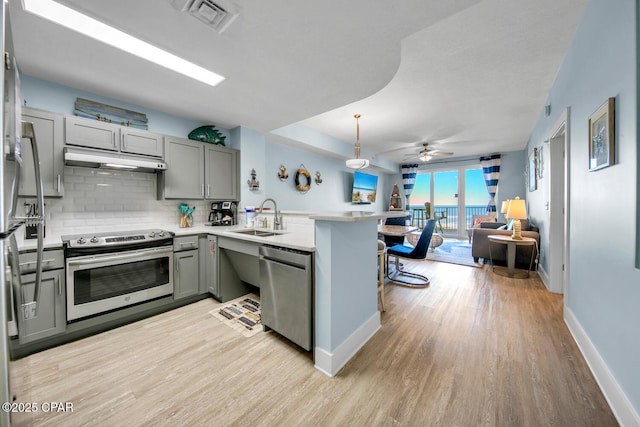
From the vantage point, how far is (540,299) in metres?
2.78

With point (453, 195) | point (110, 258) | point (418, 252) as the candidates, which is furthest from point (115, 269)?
point (453, 195)

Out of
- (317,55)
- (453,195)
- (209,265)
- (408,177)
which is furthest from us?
(408,177)

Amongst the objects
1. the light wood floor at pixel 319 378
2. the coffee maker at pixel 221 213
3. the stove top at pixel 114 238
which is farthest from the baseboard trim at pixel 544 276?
the stove top at pixel 114 238

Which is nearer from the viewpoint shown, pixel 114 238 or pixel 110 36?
pixel 110 36

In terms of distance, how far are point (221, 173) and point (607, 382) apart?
3.93 metres

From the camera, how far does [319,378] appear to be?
157 cm

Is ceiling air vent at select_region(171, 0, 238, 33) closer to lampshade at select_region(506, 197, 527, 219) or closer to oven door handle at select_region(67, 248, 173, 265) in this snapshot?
oven door handle at select_region(67, 248, 173, 265)

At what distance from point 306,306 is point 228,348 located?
783 mm

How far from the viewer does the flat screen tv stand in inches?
256

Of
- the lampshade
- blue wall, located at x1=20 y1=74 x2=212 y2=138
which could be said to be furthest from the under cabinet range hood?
the lampshade

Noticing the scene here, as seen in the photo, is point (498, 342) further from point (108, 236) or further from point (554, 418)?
point (108, 236)

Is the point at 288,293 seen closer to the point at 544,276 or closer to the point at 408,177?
the point at 544,276

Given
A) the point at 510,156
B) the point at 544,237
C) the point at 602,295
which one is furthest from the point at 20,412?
the point at 510,156

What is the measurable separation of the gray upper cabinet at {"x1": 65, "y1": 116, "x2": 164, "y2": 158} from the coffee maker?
3.20 feet
